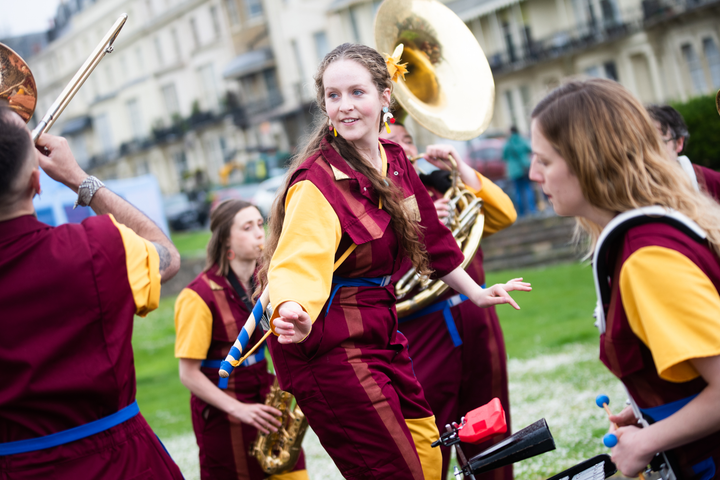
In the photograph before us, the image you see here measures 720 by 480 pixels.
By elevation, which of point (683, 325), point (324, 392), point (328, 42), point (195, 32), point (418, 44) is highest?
point (195, 32)

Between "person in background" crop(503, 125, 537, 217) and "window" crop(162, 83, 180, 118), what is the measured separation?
34.9 metres

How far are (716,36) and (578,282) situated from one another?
16873 mm

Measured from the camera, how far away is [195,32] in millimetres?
42562

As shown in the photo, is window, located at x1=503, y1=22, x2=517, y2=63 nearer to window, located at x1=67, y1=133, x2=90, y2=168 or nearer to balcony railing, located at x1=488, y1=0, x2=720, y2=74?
balcony railing, located at x1=488, y1=0, x2=720, y2=74

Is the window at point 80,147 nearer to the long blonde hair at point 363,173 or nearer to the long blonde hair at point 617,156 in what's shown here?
the long blonde hair at point 363,173

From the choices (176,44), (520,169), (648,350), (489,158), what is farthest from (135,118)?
(648,350)

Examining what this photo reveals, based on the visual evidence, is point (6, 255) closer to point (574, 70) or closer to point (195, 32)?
point (574, 70)

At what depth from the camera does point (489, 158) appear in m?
19.8

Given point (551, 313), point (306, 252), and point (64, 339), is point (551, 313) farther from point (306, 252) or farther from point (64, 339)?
point (64, 339)

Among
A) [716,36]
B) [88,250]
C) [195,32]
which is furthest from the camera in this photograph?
[195,32]

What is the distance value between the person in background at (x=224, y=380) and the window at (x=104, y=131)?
51.4 meters

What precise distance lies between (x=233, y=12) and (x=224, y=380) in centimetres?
3903

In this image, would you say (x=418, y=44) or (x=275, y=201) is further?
(x=418, y=44)

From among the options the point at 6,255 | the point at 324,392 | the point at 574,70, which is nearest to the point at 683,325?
the point at 324,392
